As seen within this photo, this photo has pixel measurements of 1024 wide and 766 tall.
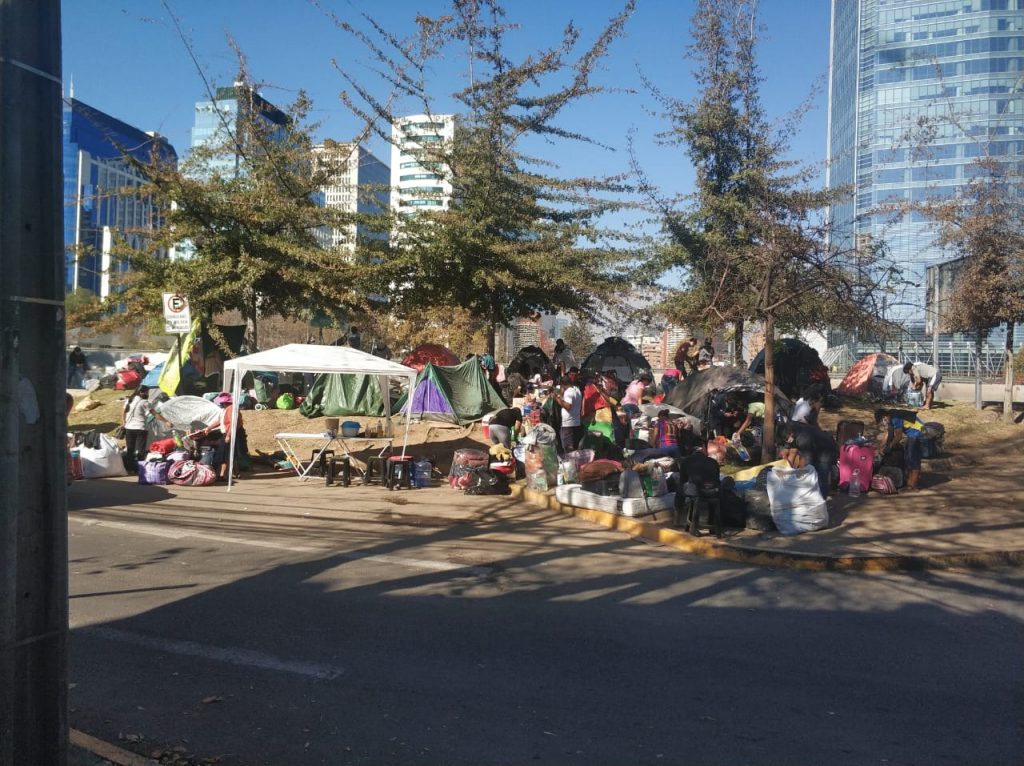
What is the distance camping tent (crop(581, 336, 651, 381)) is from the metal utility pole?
73.0ft

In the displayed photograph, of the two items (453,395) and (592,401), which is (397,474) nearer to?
(592,401)

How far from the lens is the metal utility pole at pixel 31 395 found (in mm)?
3305

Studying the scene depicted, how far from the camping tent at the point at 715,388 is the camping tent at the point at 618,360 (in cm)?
598

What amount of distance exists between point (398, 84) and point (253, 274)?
6.11 meters

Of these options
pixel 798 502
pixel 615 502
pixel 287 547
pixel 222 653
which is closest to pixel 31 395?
pixel 222 653

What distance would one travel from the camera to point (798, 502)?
34.6 feet

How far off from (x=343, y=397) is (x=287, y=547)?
12.9m

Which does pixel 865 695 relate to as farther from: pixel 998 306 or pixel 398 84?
pixel 398 84

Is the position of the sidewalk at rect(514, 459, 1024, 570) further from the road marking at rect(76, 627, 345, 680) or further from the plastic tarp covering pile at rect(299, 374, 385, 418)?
the plastic tarp covering pile at rect(299, 374, 385, 418)

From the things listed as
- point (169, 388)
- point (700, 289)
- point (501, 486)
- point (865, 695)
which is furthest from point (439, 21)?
point (865, 695)

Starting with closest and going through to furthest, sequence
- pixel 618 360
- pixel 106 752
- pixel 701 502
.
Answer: pixel 106 752 → pixel 701 502 → pixel 618 360

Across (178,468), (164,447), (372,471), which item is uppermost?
(164,447)

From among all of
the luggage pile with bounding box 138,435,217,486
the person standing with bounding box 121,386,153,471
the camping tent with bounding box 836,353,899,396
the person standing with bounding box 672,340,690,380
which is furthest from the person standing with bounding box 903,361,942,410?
the person standing with bounding box 121,386,153,471

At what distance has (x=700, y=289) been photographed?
77.4 feet
